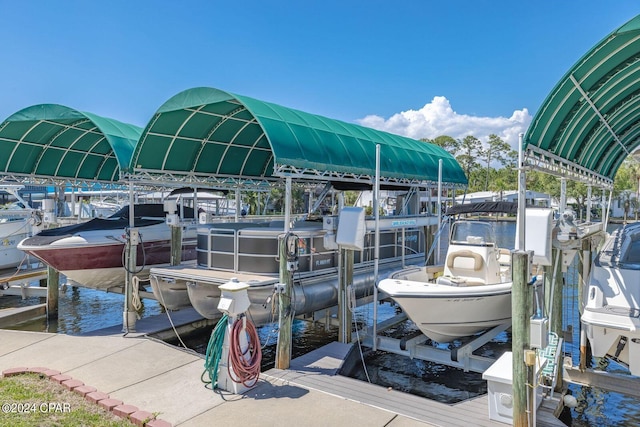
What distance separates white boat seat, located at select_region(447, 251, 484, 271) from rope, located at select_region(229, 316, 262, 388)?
466cm

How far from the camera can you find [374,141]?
12336mm

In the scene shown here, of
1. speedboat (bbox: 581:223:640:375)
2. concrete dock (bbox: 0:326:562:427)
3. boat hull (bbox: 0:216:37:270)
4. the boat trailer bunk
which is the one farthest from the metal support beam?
boat hull (bbox: 0:216:37:270)

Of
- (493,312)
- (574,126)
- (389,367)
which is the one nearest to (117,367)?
(389,367)

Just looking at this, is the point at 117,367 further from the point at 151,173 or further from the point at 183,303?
the point at 151,173

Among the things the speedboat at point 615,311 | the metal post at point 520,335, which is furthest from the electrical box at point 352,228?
the speedboat at point 615,311

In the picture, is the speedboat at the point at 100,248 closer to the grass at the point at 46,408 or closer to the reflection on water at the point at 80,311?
the reflection on water at the point at 80,311

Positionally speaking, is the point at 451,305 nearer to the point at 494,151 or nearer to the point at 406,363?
the point at 406,363

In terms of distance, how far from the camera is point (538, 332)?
5.25m

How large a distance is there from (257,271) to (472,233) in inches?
184

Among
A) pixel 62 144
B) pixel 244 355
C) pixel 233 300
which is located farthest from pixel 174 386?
pixel 62 144

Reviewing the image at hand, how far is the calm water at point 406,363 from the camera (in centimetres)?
794

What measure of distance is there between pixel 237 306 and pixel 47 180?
1307 cm

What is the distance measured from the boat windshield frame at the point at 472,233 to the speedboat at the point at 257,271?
3.01ft

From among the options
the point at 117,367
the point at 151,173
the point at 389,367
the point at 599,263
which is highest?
the point at 151,173
